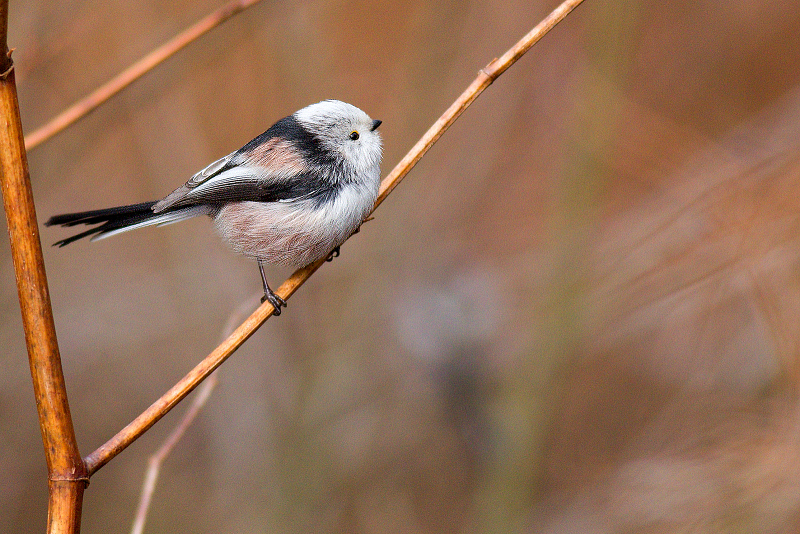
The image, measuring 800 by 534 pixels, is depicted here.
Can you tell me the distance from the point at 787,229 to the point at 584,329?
0.91 m

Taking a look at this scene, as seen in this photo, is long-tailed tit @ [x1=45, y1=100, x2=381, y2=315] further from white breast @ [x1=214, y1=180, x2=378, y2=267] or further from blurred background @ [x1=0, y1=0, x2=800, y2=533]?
blurred background @ [x1=0, y1=0, x2=800, y2=533]

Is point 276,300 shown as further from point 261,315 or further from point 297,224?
point 261,315

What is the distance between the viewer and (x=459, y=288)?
13.4 ft

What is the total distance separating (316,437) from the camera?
311 centimetres

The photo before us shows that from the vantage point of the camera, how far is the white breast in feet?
6.47

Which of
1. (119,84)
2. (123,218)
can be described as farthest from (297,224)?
(119,84)

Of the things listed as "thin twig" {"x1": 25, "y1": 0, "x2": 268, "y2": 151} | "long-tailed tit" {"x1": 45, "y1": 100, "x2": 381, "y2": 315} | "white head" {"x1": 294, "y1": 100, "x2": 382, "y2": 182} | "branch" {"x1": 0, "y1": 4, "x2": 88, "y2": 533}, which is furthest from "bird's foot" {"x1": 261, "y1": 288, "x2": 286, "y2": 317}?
"branch" {"x1": 0, "y1": 4, "x2": 88, "y2": 533}

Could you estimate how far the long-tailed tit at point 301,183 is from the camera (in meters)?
1.99

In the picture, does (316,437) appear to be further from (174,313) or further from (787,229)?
(787,229)

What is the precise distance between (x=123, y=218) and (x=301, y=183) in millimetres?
538

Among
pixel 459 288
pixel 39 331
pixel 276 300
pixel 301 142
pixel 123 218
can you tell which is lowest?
pixel 39 331

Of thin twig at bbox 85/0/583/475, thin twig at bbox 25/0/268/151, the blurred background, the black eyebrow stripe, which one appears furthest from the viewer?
the blurred background

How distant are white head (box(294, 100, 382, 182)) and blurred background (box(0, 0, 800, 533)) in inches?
23.9

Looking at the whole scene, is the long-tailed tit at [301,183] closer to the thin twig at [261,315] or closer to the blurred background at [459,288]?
the thin twig at [261,315]
